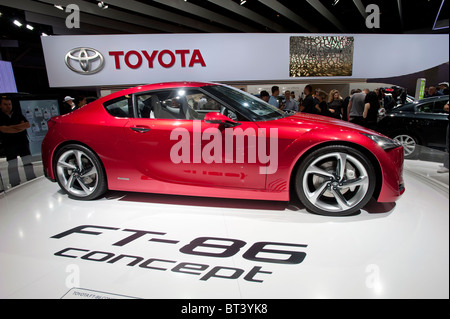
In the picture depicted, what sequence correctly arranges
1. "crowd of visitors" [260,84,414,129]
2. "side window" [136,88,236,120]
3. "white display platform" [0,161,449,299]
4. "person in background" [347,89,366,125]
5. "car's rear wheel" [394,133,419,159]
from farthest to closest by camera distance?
"person in background" [347,89,366,125] < "crowd of visitors" [260,84,414,129] < "car's rear wheel" [394,133,419,159] < "side window" [136,88,236,120] < "white display platform" [0,161,449,299]

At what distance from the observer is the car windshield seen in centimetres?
251

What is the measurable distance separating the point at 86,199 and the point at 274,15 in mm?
13364

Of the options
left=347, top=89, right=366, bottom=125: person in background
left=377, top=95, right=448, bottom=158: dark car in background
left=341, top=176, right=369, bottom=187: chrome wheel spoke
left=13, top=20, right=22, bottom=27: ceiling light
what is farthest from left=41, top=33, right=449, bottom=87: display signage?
left=341, top=176, right=369, bottom=187: chrome wheel spoke

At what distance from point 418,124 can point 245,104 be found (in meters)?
3.69

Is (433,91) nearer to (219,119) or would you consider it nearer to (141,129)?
(219,119)

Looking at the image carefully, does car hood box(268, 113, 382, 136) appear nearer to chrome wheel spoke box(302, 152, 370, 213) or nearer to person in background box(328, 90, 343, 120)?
chrome wheel spoke box(302, 152, 370, 213)

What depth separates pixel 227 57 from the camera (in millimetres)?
6359

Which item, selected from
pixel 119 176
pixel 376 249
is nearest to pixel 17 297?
pixel 119 176

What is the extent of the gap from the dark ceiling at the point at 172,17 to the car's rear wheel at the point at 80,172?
6343 millimetres

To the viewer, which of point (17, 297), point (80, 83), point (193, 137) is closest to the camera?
point (17, 297)

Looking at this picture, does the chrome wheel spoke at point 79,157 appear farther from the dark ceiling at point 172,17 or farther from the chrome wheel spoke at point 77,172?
the dark ceiling at point 172,17
